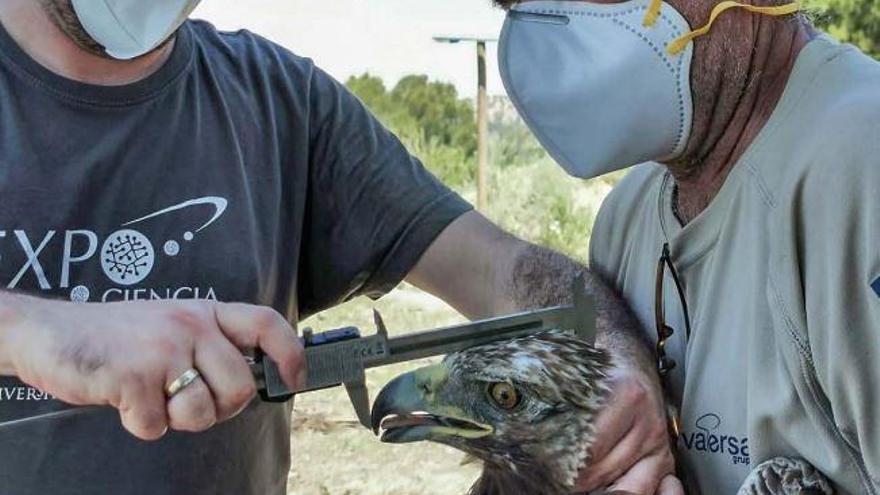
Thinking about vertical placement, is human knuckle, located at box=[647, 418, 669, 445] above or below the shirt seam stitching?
below

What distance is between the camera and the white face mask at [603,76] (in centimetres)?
247

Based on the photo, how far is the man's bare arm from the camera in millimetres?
2451

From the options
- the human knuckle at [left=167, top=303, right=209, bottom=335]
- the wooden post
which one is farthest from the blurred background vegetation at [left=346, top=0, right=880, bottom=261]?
the human knuckle at [left=167, top=303, right=209, bottom=335]

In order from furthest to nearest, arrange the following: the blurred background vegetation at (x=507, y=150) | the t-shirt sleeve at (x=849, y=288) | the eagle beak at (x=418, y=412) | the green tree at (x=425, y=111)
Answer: the green tree at (x=425, y=111)
the blurred background vegetation at (x=507, y=150)
the eagle beak at (x=418, y=412)
the t-shirt sleeve at (x=849, y=288)

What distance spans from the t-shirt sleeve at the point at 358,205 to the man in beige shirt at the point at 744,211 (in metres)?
0.80

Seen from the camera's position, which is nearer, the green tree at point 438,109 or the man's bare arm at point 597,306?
the man's bare arm at point 597,306

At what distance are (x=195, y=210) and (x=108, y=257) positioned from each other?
0.26 m

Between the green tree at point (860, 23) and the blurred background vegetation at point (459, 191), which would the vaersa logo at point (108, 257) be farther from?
the green tree at point (860, 23)

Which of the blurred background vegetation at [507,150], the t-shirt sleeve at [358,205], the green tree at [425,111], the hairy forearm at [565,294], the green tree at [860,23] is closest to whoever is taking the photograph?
the hairy forearm at [565,294]

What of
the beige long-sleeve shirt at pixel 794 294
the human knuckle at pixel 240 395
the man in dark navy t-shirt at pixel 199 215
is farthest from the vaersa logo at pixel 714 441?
the human knuckle at pixel 240 395

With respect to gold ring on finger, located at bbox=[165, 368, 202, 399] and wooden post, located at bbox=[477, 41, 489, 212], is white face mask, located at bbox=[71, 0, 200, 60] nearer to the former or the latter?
gold ring on finger, located at bbox=[165, 368, 202, 399]

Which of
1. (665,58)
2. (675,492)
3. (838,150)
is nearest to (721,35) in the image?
(665,58)

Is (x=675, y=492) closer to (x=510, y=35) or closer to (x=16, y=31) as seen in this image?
(x=510, y=35)

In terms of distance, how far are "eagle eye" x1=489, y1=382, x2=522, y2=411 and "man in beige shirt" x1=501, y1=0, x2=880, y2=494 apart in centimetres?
36
